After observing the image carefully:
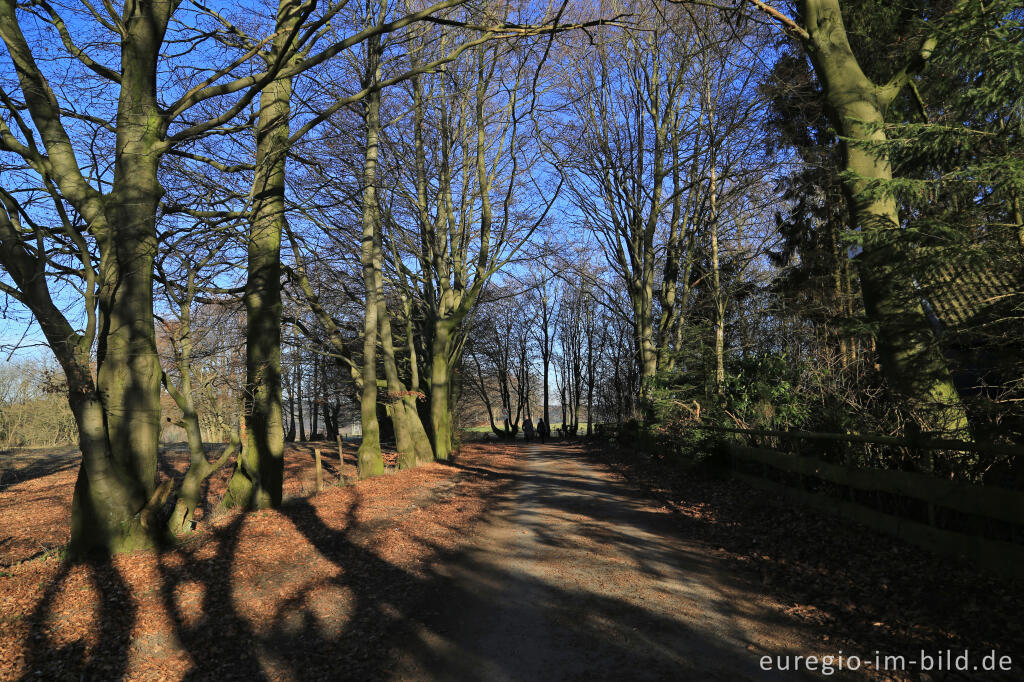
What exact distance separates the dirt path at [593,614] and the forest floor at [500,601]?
0.08ft

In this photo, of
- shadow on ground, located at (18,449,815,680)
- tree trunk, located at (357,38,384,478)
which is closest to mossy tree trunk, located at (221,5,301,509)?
shadow on ground, located at (18,449,815,680)

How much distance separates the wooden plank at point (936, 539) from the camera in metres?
4.62

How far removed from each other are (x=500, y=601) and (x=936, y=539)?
13.6ft

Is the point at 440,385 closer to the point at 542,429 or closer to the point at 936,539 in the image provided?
the point at 936,539

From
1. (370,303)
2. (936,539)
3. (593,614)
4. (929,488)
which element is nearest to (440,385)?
(370,303)

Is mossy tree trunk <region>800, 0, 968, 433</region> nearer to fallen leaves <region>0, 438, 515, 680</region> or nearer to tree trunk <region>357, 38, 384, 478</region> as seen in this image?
fallen leaves <region>0, 438, 515, 680</region>

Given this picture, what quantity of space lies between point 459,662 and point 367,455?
1166 centimetres

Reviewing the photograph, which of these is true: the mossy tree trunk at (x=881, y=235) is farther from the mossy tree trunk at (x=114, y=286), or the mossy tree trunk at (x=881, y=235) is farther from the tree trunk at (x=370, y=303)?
the tree trunk at (x=370, y=303)

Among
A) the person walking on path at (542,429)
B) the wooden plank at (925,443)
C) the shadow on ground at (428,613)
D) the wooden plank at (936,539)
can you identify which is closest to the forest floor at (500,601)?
the shadow on ground at (428,613)

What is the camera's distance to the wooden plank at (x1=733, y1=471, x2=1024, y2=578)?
15.1 ft

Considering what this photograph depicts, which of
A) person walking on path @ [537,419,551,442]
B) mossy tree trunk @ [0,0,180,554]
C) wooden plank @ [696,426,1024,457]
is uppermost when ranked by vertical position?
mossy tree trunk @ [0,0,180,554]

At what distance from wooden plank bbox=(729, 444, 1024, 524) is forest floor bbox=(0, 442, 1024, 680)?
1.76 feet

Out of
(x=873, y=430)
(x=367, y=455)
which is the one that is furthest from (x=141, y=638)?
(x=367, y=455)

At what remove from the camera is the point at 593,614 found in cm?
505
